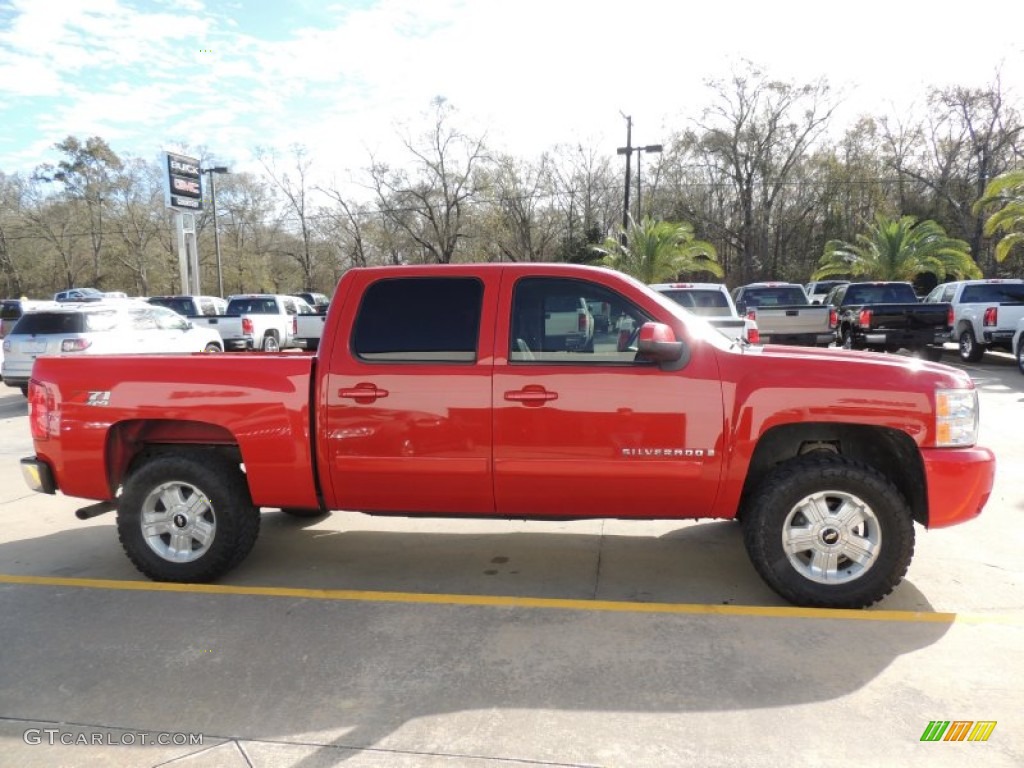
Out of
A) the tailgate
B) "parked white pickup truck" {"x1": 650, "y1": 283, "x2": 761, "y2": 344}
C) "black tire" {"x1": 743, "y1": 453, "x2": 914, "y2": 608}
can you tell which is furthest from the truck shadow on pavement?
the tailgate

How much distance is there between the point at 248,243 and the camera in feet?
200

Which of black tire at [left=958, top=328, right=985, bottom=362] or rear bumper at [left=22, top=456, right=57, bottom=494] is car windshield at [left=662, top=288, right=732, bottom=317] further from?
rear bumper at [left=22, top=456, right=57, bottom=494]

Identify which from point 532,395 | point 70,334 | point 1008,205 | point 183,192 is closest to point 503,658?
point 532,395

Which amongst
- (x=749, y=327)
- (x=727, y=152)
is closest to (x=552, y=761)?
(x=749, y=327)

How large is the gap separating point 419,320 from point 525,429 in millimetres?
889

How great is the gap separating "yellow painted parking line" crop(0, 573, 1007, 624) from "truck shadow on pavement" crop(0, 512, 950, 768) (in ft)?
0.19

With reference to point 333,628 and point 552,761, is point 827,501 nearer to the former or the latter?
point 552,761

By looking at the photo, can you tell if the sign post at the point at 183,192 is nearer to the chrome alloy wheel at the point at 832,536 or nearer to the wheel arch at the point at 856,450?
the wheel arch at the point at 856,450

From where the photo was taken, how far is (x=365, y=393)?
4.04 metres

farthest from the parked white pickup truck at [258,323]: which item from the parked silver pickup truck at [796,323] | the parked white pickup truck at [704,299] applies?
the parked silver pickup truck at [796,323]

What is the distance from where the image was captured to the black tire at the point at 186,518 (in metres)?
4.29

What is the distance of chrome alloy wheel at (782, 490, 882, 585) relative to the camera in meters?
3.81

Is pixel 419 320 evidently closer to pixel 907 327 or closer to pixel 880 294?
pixel 907 327

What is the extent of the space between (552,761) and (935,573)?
3.04 m
